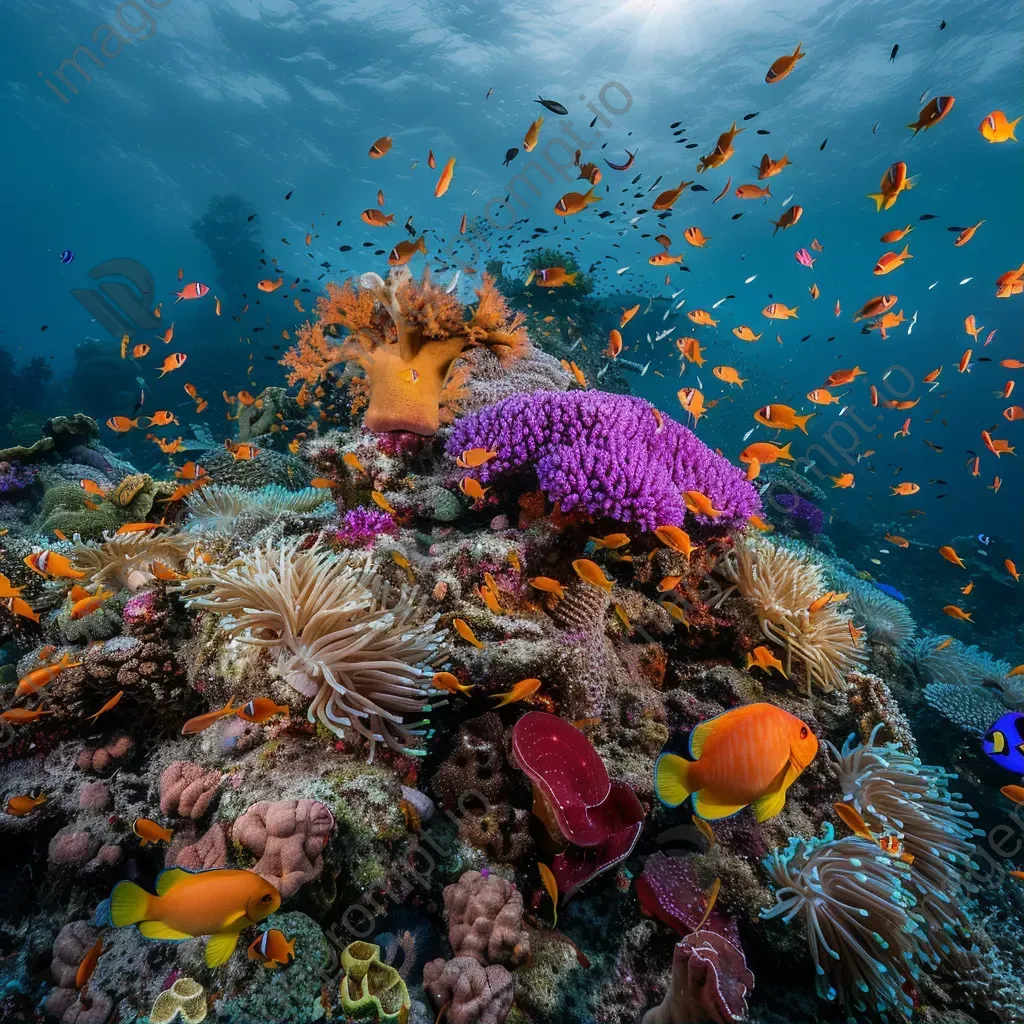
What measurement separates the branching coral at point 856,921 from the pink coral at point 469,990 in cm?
121

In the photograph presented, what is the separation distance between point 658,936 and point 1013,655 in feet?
57.5

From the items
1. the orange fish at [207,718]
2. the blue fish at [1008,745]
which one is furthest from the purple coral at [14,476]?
the blue fish at [1008,745]

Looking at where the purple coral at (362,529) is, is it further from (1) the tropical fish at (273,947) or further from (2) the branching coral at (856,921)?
(2) the branching coral at (856,921)

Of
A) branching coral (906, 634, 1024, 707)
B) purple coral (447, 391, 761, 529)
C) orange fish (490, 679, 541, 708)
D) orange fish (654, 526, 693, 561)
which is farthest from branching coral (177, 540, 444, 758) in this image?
branching coral (906, 634, 1024, 707)

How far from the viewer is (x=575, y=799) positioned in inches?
94.9

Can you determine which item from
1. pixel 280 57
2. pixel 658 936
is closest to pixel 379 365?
pixel 658 936

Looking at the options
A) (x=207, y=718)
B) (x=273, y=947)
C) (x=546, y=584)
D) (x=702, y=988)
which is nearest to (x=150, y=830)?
(x=207, y=718)

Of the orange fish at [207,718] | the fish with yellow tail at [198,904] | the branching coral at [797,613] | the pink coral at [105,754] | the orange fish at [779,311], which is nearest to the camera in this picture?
the fish with yellow tail at [198,904]

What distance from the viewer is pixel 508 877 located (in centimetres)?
236

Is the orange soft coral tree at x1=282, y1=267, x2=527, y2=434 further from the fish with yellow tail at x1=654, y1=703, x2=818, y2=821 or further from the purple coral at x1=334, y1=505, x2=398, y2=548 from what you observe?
the fish with yellow tail at x1=654, y1=703, x2=818, y2=821

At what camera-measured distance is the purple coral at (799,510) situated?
39.0 feet

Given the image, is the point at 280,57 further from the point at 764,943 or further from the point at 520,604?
the point at 764,943

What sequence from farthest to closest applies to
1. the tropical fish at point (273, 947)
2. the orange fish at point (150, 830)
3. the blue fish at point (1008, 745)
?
the blue fish at point (1008, 745) < the orange fish at point (150, 830) < the tropical fish at point (273, 947)

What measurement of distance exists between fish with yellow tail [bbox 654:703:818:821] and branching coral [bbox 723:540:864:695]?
204 centimetres
